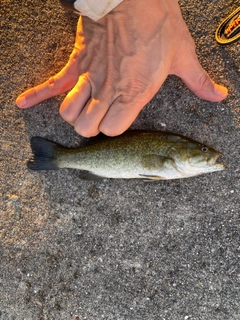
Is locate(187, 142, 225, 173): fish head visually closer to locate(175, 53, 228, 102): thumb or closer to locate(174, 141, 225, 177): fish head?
locate(174, 141, 225, 177): fish head

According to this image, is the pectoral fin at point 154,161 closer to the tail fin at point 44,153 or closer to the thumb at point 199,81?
the thumb at point 199,81

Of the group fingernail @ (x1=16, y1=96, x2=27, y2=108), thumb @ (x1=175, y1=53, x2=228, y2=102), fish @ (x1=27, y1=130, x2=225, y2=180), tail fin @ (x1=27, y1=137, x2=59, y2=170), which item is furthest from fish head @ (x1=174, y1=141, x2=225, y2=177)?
fingernail @ (x1=16, y1=96, x2=27, y2=108)

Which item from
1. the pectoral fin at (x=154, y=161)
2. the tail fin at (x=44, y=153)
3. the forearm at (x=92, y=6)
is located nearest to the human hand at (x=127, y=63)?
the forearm at (x=92, y=6)

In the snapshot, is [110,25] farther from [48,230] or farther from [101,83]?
[48,230]

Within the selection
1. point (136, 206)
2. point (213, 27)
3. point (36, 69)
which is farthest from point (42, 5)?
point (136, 206)

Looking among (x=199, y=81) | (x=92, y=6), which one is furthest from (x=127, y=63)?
(x=199, y=81)

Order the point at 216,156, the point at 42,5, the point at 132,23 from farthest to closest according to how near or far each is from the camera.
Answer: the point at 42,5, the point at 216,156, the point at 132,23

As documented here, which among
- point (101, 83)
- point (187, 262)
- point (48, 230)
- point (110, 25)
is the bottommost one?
point (48, 230)
